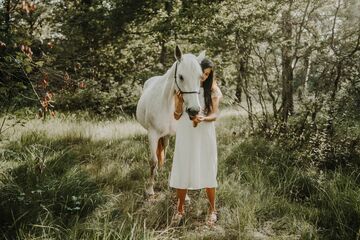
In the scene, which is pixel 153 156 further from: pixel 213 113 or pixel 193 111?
pixel 193 111

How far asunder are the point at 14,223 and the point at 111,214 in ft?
3.21

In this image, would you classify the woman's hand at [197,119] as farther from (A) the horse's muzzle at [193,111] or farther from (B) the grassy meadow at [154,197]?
(B) the grassy meadow at [154,197]

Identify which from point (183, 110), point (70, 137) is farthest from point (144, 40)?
point (183, 110)

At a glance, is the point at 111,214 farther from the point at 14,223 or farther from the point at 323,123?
the point at 323,123

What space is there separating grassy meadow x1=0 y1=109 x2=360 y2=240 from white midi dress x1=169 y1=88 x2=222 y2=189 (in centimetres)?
44

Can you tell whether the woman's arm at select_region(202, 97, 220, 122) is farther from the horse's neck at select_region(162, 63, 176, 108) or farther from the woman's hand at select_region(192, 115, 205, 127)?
the horse's neck at select_region(162, 63, 176, 108)

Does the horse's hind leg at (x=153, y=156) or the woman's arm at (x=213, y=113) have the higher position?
the woman's arm at (x=213, y=113)

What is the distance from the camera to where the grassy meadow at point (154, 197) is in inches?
143

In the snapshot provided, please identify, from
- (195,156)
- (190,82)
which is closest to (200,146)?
(195,156)

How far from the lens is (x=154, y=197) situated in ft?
16.3

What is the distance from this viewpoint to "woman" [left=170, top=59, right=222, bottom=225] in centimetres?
405

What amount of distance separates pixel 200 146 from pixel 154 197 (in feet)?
4.17

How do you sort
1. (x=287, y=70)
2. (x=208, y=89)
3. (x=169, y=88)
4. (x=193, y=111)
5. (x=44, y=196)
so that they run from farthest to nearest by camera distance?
(x=287, y=70) → (x=169, y=88) → (x=208, y=89) → (x=44, y=196) → (x=193, y=111)

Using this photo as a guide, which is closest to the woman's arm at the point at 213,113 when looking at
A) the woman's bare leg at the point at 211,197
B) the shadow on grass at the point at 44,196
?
the woman's bare leg at the point at 211,197
